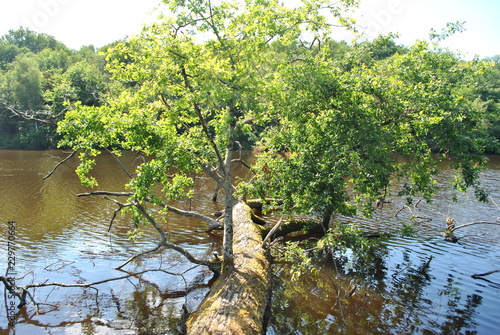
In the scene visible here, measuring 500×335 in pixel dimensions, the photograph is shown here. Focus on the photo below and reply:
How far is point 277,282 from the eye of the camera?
981cm

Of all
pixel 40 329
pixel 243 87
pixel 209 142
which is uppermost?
pixel 243 87

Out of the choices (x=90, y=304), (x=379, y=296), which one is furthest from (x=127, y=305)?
(x=379, y=296)

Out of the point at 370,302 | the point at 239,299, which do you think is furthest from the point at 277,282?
the point at 239,299

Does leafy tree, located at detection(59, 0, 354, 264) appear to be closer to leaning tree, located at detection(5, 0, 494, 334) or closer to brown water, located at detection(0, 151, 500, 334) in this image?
leaning tree, located at detection(5, 0, 494, 334)

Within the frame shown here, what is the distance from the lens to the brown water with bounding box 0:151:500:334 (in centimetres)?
771

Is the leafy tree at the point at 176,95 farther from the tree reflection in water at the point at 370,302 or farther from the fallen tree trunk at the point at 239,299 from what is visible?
the tree reflection in water at the point at 370,302

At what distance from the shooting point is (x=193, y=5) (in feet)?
27.6

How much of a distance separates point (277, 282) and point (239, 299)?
284 cm

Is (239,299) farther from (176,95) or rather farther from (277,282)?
(176,95)

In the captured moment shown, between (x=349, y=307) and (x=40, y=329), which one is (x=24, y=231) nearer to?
(x=40, y=329)

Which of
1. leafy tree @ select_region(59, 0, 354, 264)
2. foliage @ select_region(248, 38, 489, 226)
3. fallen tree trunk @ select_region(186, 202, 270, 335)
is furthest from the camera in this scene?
foliage @ select_region(248, 38, 489, 226)

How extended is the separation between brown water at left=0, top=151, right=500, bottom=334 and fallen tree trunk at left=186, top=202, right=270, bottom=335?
71 centimetres

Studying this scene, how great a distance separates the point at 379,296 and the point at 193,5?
8.89m

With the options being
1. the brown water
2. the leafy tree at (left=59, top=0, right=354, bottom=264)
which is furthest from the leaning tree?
the brown water
